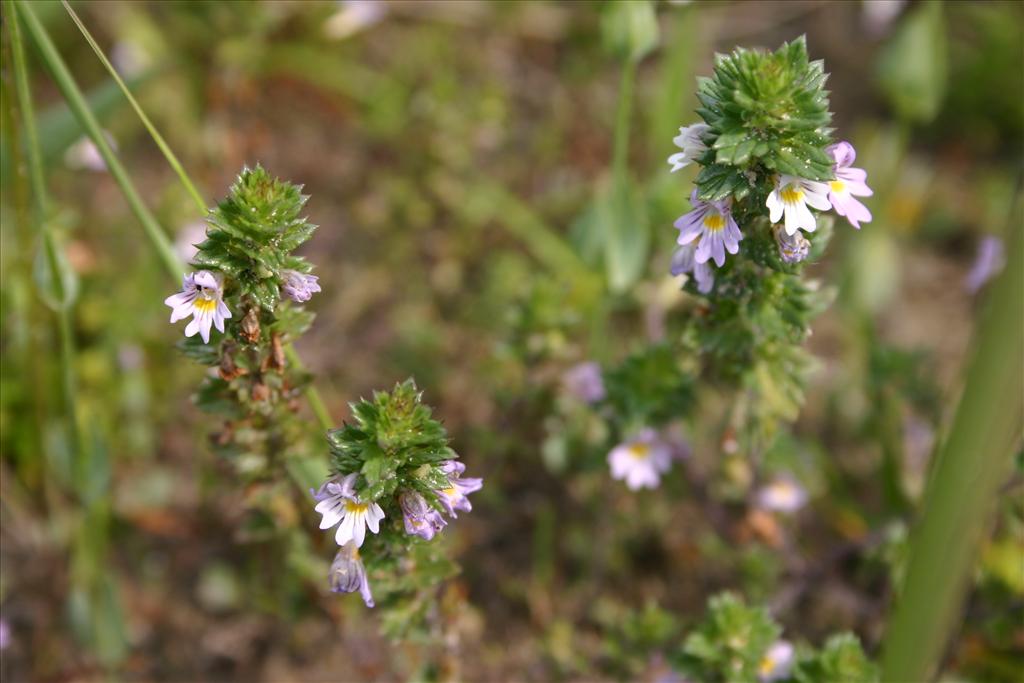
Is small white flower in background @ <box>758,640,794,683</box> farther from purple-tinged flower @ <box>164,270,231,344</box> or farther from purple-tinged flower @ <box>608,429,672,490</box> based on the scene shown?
purple-tinged flower @ <box>164,270,231,344</box>

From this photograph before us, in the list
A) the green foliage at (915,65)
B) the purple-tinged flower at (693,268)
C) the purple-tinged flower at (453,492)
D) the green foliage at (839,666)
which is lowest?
the green foliage at (839,666)

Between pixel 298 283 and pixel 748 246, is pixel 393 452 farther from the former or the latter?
pixel 748 246

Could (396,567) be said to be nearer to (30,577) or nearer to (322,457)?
(322,457)

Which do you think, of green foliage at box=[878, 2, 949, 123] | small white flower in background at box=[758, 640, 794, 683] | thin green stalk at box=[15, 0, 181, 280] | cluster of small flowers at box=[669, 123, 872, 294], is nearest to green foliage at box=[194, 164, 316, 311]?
thin green stalk at box=[15, 0, 181, 280]

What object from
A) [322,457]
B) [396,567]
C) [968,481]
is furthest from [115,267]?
[968,481]

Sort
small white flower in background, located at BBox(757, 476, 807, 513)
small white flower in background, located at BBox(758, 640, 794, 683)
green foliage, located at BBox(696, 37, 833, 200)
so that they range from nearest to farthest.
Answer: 1. green foliage, located at BBox(696, 37, 833, 200)
2. small white flower in background, located at BBox(758, 640, 794, 683)
3. small white flower in background, located at BBox(757, 476, 807, 513)

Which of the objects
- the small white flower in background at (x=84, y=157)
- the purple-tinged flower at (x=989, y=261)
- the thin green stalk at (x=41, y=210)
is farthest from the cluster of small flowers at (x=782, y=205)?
the small white flower in background at (x=84, y=157)

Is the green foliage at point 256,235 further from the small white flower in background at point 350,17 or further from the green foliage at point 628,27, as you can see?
the small white flower in background at point 350,17
